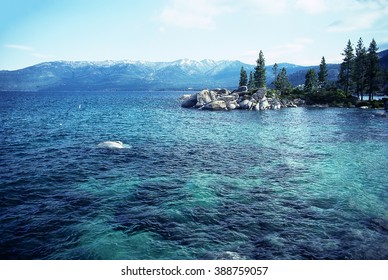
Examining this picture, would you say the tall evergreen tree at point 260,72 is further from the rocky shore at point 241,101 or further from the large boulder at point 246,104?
the large boulder at point 246,104

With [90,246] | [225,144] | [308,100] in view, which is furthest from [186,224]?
[308,100]

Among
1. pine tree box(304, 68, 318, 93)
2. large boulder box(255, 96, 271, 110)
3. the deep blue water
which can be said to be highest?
pine tree box(304, 68, 318, 93)


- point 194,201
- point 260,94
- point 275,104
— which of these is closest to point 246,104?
point 260,94

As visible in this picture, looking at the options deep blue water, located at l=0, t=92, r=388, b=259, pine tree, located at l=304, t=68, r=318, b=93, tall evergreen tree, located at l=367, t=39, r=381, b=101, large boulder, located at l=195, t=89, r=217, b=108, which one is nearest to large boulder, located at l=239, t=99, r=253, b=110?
large boulder, located at l=195, t=89, r=217, b=108

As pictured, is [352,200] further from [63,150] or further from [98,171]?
[63,150]

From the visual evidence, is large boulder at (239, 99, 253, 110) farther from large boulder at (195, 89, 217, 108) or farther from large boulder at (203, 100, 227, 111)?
large boulder at (195, 89, 217, 108)

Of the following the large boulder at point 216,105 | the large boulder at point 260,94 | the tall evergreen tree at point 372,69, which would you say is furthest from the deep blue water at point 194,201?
the tall evergreen tree at point 372,69

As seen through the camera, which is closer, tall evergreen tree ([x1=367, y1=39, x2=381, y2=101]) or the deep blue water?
the deep blue water

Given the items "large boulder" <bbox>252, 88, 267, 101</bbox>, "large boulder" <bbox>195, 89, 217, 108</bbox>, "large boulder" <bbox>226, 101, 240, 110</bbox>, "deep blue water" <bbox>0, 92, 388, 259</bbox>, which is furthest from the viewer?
"large boulder" <bbox>195, 89, 217, 108</bbox>
